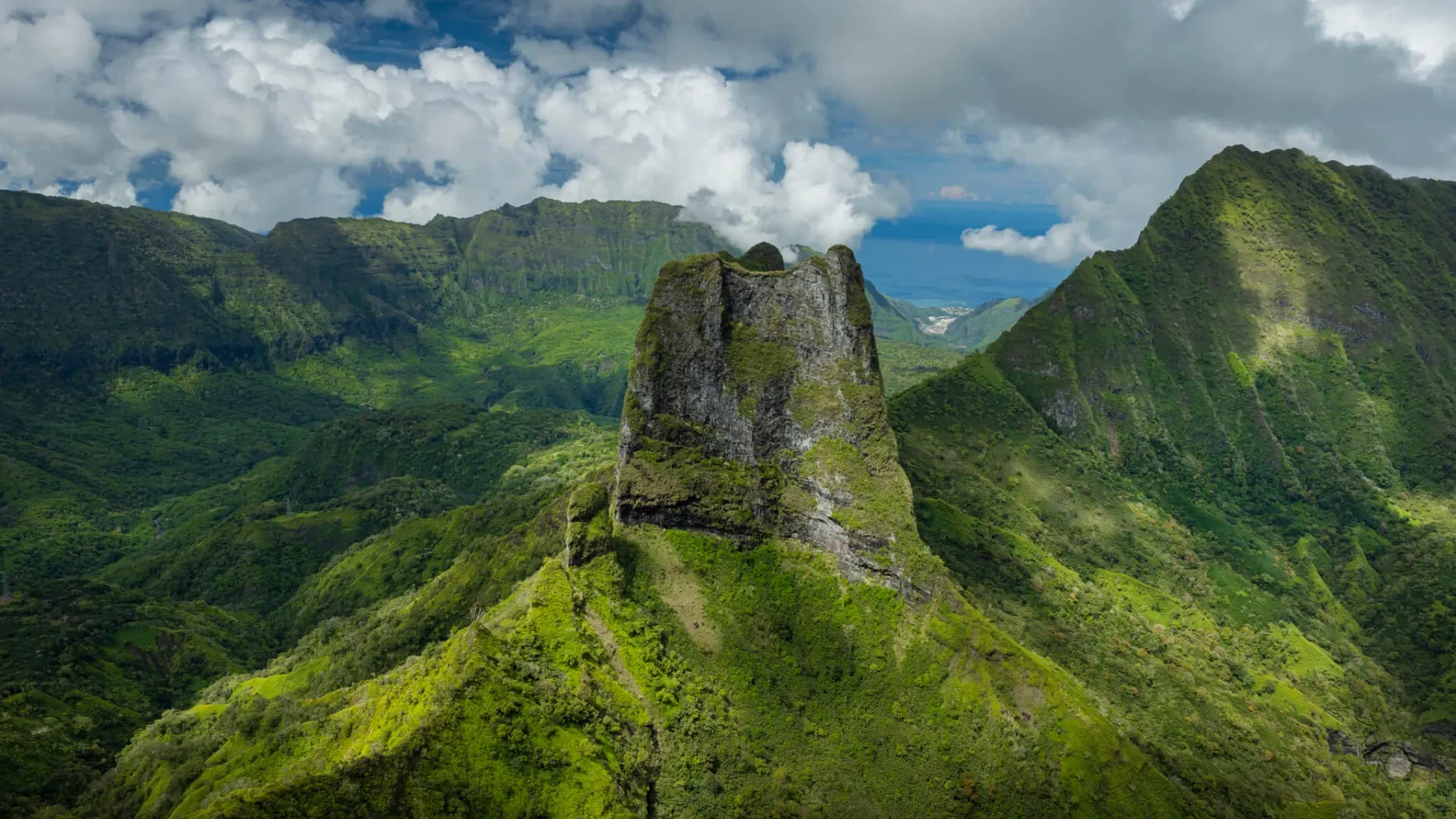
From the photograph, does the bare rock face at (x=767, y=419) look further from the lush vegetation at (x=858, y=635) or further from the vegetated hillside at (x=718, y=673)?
the lush vegetation at (x=858, y=635)

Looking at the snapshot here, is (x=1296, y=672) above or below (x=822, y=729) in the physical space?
below

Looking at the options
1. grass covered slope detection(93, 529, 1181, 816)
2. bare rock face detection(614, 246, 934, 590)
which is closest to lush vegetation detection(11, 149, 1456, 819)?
grass covered slope detection(93, 529, 1181, 816)

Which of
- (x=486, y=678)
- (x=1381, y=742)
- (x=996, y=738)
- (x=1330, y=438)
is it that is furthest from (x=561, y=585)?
(x=1330, y=438)

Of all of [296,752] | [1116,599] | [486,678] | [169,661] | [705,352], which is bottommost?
[169,661]

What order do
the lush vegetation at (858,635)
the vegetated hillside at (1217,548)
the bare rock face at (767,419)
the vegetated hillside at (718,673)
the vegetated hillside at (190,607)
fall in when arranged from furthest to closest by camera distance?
the vegetated hillside at (1217,548) < the vegetated hillside at (190,607) < the bare rock face at (767,419) < the lush vegetation at (858,635) < the vegetated hillside at (718,673)

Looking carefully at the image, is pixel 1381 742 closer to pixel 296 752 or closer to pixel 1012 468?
pixel 1012 468

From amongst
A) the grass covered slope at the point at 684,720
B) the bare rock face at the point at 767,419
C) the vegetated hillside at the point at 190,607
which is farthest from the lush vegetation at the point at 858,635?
the bare rock face at the point at 767,419
